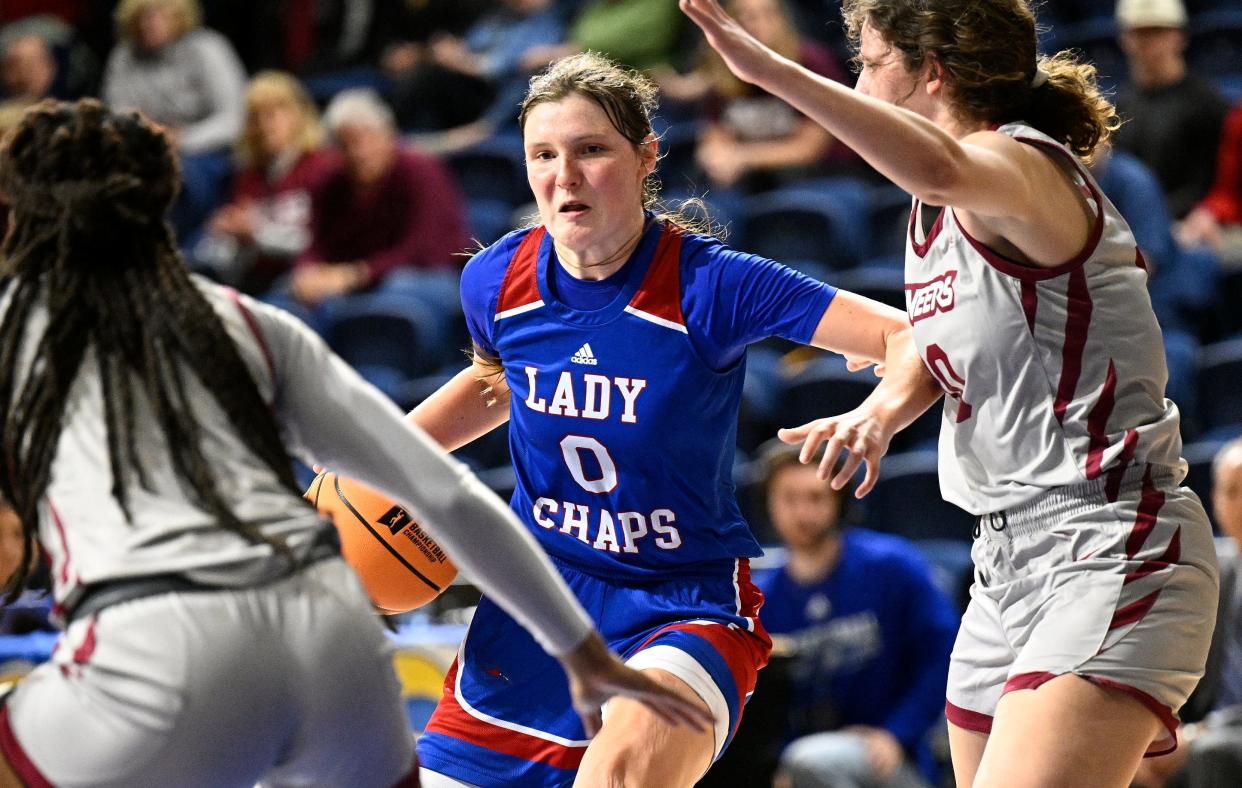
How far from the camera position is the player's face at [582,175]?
353 centimetres

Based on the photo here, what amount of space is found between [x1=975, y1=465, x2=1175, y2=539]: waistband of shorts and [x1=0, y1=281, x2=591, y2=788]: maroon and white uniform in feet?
→ 3.25

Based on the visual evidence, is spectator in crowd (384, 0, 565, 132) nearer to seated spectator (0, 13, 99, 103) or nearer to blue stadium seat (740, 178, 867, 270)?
seated spectator (0, 13, 99, 103)

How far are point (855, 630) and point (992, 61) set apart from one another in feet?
8.61

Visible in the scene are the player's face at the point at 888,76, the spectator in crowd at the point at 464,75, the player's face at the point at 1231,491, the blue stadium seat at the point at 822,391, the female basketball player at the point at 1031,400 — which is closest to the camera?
the female basketball player at the point at 1031,400

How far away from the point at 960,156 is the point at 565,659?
3.39 feet

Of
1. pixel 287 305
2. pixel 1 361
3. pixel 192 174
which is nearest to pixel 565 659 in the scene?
pixel 1 361

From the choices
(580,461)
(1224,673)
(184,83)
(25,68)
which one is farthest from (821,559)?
(25,68)

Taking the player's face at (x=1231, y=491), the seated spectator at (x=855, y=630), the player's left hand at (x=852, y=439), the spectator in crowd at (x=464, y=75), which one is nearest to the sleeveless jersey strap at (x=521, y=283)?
the player's left hand at (x=852, y=439)

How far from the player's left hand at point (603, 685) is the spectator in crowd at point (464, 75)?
7.57 m

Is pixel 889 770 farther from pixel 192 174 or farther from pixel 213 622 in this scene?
pixel 192 174

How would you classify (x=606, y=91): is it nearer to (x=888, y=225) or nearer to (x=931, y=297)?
(x=931, y=297)

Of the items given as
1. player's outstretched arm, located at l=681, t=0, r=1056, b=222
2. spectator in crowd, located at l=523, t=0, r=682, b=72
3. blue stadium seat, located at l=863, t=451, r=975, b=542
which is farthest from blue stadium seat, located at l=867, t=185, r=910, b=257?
player's outstretched arm, located at l=681, t=0, r=1056, b=222

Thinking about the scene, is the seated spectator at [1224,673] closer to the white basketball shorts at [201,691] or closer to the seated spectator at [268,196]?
the white basketball shorts at [201,691]

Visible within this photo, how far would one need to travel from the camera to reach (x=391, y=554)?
3.81 meters
